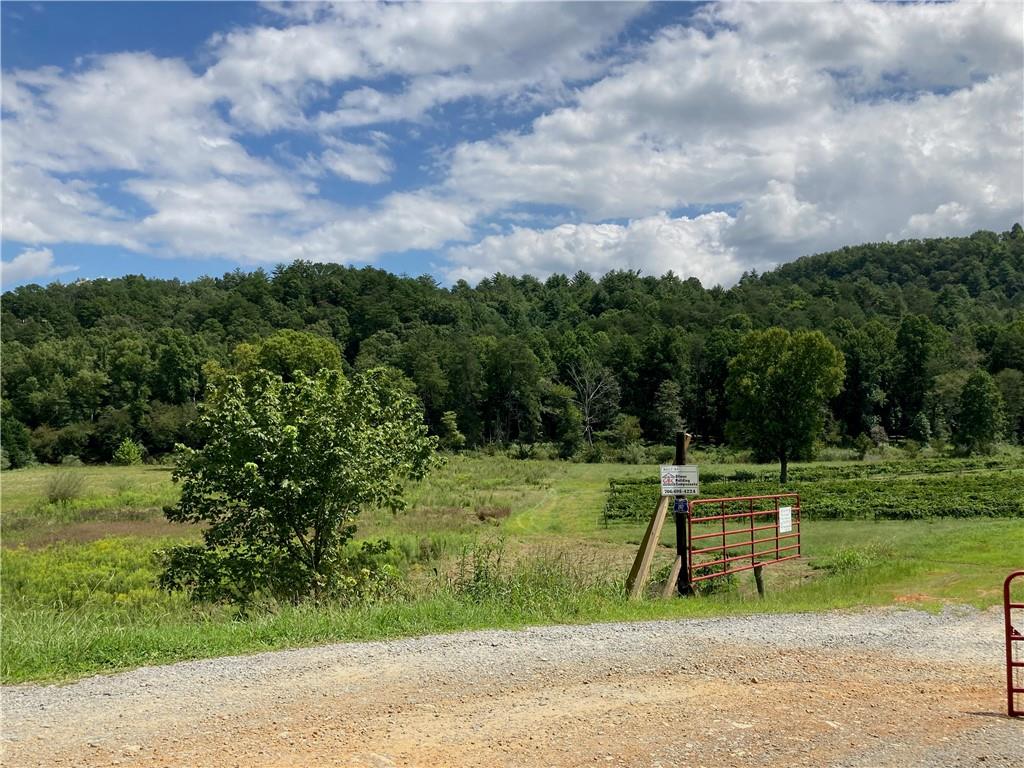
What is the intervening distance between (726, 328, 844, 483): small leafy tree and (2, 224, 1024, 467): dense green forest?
28.7 metres

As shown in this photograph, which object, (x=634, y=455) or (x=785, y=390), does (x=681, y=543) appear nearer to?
(x=785, y=390)

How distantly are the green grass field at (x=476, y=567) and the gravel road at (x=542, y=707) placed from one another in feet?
2.37

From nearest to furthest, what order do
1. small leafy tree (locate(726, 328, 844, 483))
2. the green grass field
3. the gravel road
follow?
the gravel road → the green grass field → small leafy tree (locate(726, 328, 844, 483))

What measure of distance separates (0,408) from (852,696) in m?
95.0

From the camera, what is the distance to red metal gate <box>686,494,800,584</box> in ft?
43.1

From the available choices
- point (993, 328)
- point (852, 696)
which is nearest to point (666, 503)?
point (852, 696)

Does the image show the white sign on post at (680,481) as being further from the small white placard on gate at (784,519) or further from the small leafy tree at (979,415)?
the small leafy tree at (979,415)

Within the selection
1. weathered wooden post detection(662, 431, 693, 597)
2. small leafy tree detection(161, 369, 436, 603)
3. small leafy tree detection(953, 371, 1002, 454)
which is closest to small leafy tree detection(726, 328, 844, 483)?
small leafy tree detection(953, 371, 1002, 454)

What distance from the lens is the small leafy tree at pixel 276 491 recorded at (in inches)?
450

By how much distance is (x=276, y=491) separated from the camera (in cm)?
1155

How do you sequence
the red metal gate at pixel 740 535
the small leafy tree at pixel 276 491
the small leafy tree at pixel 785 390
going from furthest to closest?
the small leafy tree at pixel 785 390, the red metal gate at pixel 740 535, the small leafy tree at pixel 276 491

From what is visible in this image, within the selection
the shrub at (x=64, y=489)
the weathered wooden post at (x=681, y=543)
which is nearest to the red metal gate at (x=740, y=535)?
the weathered wooden post at (x=681, y=543)

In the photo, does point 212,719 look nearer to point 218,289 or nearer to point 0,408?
point 0,408

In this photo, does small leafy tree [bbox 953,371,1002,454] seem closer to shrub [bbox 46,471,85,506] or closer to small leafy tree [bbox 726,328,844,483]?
small leafy tree [bbox 726,328,844,483]
